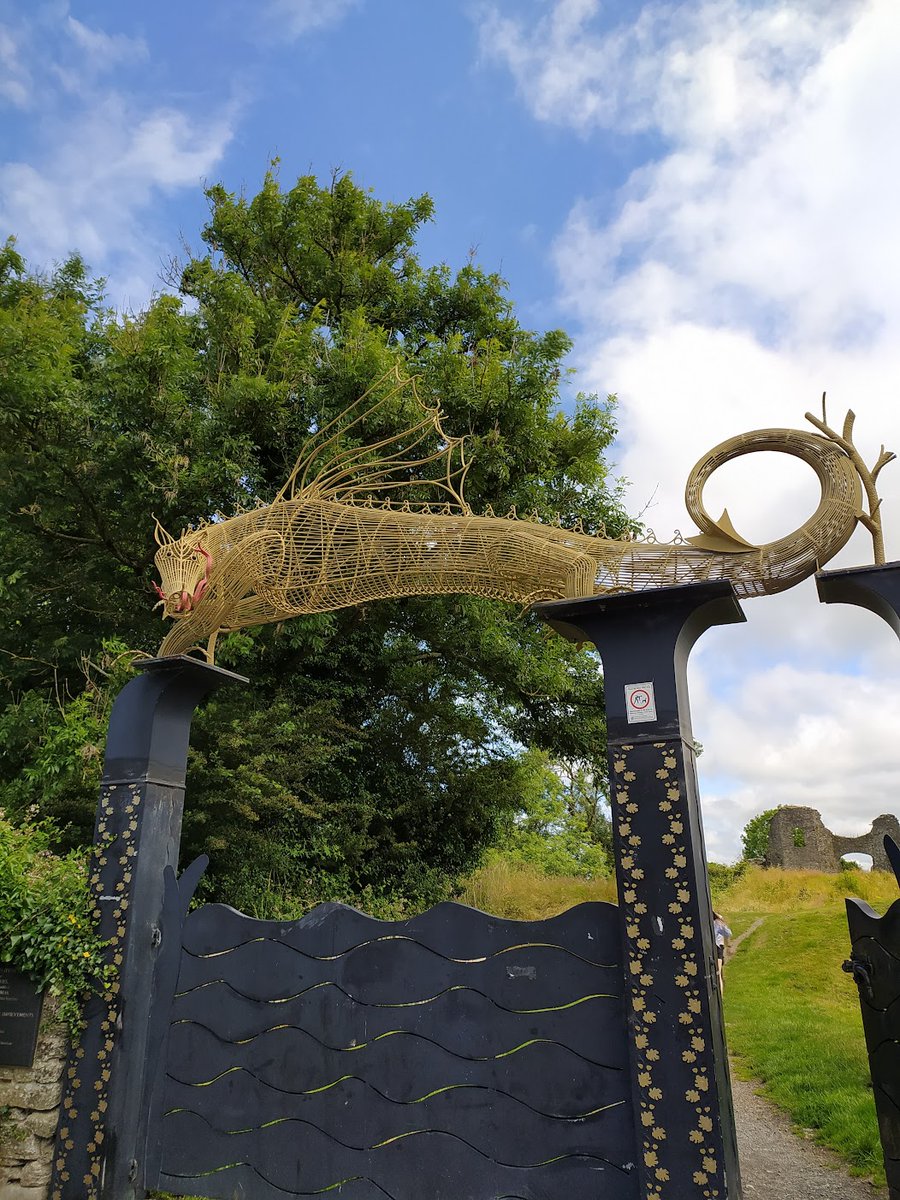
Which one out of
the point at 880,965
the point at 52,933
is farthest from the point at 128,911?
the point at 880,965

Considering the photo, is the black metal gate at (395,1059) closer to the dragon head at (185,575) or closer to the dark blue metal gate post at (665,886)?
the dark blue metal gate post at (665,886)

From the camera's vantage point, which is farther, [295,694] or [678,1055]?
[295,694]

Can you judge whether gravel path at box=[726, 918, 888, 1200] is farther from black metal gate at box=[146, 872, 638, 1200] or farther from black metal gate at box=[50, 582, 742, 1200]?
black metal gate at box=[146, 872, 638, 1200]

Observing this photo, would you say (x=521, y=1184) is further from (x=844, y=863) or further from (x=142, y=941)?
(x=844, y=863)

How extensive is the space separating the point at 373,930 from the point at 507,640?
7166 mm

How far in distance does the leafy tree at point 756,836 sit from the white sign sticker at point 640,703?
28.7 m

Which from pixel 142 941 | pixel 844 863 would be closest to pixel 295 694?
pixel 142 941

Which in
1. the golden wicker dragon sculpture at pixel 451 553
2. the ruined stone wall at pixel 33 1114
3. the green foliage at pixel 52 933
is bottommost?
the ruined stone wall at pixel 33 1114

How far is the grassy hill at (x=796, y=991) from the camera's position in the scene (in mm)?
5805

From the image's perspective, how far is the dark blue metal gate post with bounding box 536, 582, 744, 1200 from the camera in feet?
10.9

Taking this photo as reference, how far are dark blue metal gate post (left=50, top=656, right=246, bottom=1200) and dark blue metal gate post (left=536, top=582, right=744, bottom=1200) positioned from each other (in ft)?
8.21

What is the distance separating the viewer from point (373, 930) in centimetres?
418

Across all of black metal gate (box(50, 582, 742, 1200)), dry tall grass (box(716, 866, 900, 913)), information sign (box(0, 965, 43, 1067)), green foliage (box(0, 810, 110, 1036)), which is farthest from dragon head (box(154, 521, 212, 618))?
dry tall grass (box(716, 866, 900, 913))

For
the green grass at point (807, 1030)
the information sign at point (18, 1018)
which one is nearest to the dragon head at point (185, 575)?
the information sign at point (18, 1018)
